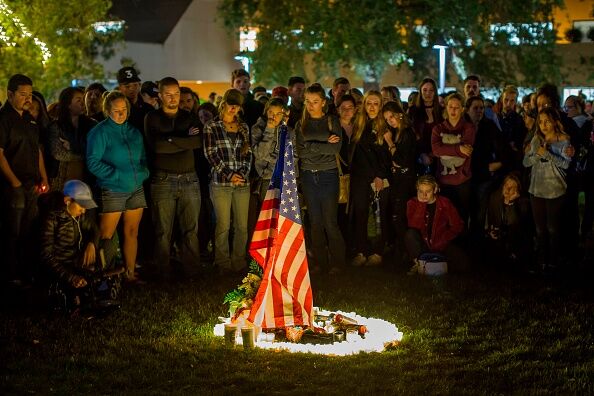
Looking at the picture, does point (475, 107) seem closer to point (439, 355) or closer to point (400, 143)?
point (400, 143)

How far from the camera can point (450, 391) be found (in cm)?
690

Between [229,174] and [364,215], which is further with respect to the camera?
[364,215]

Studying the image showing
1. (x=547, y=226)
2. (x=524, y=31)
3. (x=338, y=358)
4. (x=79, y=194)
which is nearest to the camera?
(x=338, y=358)

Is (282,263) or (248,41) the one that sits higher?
(248,41)

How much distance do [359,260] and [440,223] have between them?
1.16m

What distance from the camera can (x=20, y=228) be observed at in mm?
10758

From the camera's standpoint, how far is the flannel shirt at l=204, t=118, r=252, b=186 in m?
11.0

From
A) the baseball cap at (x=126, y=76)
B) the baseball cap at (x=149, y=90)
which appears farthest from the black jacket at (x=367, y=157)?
the baseball cap at (x=126, y=76)

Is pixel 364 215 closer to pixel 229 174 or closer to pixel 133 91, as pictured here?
pixel 229 174

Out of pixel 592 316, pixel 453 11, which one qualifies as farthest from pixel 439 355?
pixel 453 11

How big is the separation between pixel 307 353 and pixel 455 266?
4.16 m

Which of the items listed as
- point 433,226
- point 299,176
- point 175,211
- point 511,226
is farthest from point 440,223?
point 175,211

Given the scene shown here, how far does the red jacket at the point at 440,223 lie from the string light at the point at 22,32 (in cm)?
1146

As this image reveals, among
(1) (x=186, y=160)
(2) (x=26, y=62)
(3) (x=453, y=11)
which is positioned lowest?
(1) (x=186, y=160)
